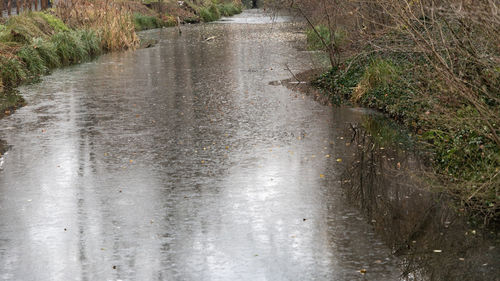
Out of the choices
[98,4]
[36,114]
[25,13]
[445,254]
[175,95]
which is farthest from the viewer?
[98,4]

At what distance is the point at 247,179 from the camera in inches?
386

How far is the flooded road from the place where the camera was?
22.4 feet

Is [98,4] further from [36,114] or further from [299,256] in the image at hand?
[299,256]

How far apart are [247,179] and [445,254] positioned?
348cm

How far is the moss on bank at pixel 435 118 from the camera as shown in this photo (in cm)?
804

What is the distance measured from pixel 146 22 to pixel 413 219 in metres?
38.8

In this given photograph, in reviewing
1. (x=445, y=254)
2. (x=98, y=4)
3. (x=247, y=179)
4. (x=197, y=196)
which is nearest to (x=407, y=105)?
(x=247, y=179)

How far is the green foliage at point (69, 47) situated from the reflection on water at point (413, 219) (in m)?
15.3

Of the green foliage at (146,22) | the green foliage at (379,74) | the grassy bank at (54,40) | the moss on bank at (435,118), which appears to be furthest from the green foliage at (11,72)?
the green foliage at (146,22)

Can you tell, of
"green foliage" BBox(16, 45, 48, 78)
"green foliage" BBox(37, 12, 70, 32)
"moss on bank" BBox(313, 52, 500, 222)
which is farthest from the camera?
"green foliage" BBox(37, 12, 70, 32)

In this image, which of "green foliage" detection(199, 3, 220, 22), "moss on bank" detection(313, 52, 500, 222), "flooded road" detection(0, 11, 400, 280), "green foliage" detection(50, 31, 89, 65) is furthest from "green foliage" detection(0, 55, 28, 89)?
"green foliage" detection(199, 3, 220, 22)

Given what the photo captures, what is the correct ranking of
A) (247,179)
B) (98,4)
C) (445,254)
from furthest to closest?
(98,4) → (247,179) → (445,254)

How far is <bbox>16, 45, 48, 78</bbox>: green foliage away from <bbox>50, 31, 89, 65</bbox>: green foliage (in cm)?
243

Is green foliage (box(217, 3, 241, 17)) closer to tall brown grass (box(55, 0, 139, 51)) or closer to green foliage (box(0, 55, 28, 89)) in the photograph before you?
tall brown grass (box(55, 0, 139, 51))
